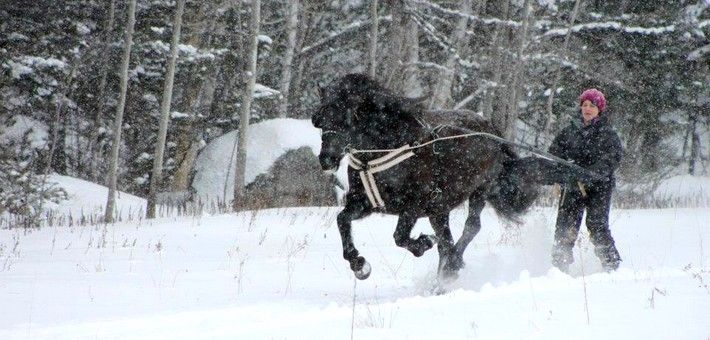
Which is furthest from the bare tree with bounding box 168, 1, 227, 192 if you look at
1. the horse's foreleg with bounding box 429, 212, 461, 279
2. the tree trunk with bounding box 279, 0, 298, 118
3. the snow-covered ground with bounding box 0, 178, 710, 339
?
the horse's foreleg with bounding box 429, 212, 461, 279

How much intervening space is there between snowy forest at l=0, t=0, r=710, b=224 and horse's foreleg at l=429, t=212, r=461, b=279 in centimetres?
405

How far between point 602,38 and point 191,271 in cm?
1959

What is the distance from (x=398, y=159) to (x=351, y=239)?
773 millimetres

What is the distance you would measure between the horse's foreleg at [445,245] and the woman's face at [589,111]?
5.63ft

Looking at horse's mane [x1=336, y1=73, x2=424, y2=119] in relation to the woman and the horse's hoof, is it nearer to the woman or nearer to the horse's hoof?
the horse's hoof

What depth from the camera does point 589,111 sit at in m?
7.70

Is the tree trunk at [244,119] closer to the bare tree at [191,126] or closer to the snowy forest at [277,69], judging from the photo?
the snowy forest at [277,69]

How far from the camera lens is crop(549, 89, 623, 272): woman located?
759 cm

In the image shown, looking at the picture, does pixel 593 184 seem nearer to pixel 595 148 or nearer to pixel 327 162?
pixel 595 148

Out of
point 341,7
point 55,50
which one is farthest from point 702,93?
point 55,50

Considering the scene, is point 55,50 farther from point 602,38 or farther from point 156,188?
point 602,38

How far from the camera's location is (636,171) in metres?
26.6

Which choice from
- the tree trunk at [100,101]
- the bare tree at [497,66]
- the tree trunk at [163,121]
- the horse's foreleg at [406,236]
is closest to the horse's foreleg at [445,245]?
the horse's foreleg at [406,236]

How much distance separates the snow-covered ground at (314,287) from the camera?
4425 millimetres
